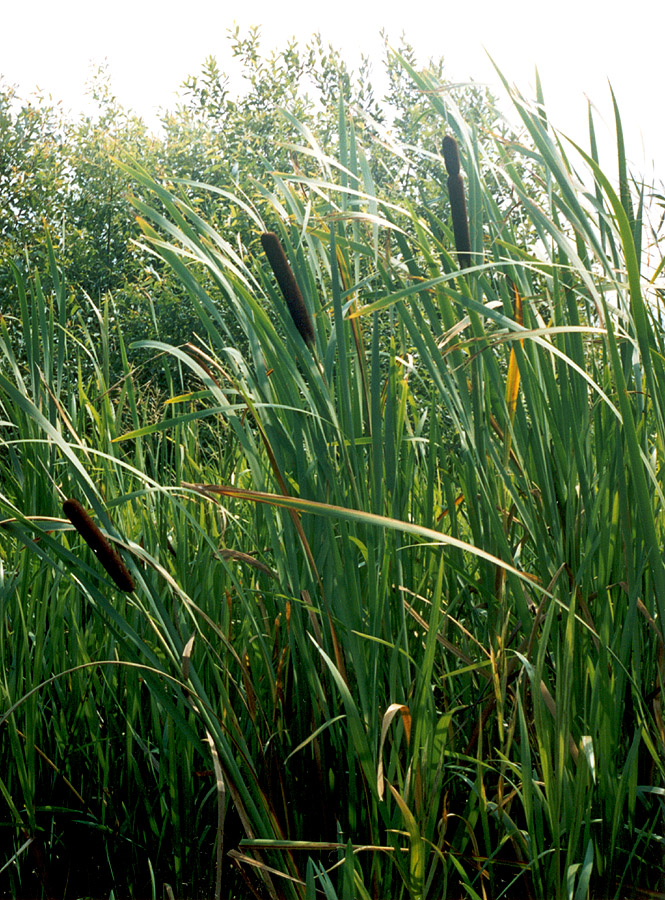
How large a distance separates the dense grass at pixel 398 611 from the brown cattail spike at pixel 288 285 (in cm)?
1

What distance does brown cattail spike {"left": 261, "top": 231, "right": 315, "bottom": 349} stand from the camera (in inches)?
32.5

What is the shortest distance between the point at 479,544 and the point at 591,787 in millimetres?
331

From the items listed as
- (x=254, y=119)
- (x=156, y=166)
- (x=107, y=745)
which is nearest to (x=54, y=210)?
(x=156, y=166)

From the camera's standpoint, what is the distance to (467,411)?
1.00 meters

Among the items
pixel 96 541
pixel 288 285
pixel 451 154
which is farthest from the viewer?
pixel 451 154

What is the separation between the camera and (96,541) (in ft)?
2.38

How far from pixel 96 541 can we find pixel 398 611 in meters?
0.45

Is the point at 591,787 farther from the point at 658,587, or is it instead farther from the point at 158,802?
the point at 158,802

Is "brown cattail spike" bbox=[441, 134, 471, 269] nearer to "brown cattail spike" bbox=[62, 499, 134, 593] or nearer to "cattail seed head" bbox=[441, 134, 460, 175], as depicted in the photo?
"cattail seed head" bbox=[441, 134, 460, 175]

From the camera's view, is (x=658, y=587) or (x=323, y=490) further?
(x=323, y=490)

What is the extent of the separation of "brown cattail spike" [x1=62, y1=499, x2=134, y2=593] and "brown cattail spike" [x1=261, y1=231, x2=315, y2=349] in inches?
12.9

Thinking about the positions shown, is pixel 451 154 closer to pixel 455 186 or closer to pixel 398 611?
pixel 455 186

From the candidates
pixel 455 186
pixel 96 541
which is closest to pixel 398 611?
pixel 96 541

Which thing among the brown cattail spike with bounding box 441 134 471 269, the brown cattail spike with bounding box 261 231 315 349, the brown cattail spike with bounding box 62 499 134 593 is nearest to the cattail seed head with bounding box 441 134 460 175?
the brown cattail spike with bounding box 441 134 471 269
